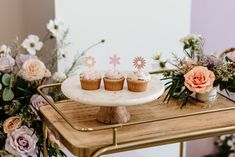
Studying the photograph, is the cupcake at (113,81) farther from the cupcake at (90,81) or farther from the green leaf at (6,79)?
the green leaf at (6,79)

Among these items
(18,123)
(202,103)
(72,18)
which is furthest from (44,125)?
(202,103)

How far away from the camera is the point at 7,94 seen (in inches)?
57.4

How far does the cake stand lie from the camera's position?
3.95 feet

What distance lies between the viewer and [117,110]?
51.3 inches

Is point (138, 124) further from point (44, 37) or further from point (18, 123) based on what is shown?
point (44, 37)

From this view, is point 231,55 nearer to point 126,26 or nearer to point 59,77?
point 126,26

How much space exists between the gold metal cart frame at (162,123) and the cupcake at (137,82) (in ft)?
0.29

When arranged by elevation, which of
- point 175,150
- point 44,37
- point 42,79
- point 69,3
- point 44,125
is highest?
point 69,3

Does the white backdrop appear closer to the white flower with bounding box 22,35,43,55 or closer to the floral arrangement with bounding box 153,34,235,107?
the white flower with bounding box 22,35,43,55

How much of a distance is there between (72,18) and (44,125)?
0.39 meters

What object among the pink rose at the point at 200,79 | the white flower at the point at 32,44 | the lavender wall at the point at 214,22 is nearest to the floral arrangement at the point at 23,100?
the white flower at the point at 32,44

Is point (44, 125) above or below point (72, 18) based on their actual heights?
below

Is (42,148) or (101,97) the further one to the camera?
(42,148)

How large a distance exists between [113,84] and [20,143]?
382 mm
